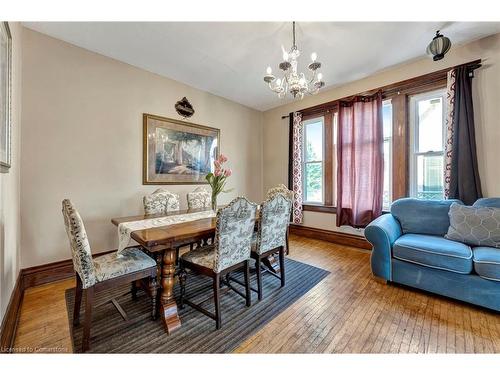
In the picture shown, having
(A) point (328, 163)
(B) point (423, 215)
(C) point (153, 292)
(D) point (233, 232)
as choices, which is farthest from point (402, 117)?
(C) point (153, 292)

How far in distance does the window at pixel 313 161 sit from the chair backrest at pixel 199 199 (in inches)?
84.0

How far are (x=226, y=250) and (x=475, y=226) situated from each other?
2504 millimetres

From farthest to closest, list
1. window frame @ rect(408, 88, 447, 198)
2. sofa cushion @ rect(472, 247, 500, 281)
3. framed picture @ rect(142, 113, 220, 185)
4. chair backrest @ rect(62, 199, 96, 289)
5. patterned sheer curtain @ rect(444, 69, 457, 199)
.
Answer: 1. framed picture @ rect(142, 113, 220, 185)
2. window frame @ rect(408, 88, 447, 198)
3. patterned sheer curtain @ rect(444, 69, 457, 199)
4. sofa cushion @ rect(472, 247, 500, 281)
5. chair backrest @ rect(62, 199, 96, 289)

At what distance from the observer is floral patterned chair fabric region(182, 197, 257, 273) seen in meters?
1.57

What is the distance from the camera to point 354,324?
165 centimetres

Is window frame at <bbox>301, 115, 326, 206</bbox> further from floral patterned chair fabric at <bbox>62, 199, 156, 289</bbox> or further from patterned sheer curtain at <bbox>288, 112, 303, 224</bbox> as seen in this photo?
floral patterned chair fabric at <bbox>62, 199, 156, 289</bbox>

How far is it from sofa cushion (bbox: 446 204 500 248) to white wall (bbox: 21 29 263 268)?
3711 millimetres

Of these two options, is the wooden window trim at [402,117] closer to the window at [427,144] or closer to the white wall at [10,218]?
the window at [427,144]

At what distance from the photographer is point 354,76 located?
3287 mm

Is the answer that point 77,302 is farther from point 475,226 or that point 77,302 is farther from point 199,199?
point 475,226

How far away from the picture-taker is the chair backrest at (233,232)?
1.57m

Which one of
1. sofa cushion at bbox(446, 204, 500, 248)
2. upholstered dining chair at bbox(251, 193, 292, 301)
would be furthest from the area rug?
sofa cushion at bbox(446, 204, 500, 248)

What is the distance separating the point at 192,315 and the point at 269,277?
3.43ft

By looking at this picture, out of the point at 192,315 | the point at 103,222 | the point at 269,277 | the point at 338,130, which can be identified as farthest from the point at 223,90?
the point at 192,315
